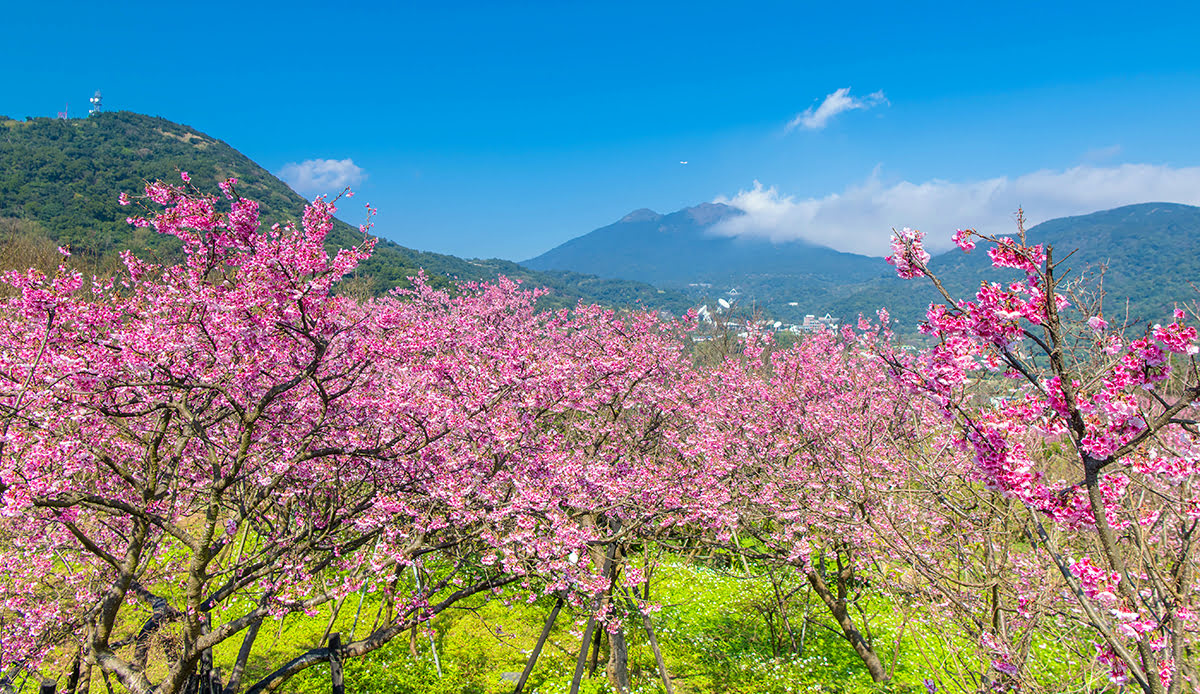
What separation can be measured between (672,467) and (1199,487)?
7.81 meters

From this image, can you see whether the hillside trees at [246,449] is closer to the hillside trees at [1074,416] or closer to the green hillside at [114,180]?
the hillside trees at [1074,416]

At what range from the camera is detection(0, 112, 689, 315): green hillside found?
50.1 m

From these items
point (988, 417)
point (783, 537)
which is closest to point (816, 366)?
point (783, 537)

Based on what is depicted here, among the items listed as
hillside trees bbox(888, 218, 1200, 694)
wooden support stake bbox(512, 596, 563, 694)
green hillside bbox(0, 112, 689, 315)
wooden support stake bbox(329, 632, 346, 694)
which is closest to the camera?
hillside trees bbox(888, 218, 1200, 694)

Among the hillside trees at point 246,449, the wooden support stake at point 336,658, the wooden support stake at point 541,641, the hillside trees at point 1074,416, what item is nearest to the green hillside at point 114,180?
the wooden support stake at point 541,641

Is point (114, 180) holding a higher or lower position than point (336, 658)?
higher

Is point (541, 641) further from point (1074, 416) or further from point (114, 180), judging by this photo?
point (114, 180)

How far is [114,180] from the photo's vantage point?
6838 centimetres

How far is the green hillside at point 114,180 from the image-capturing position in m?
50.1

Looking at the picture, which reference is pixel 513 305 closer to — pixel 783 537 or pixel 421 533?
pixel 783 537

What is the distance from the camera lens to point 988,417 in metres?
3.12

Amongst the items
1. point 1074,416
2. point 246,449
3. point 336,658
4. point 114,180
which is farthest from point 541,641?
point 114,180

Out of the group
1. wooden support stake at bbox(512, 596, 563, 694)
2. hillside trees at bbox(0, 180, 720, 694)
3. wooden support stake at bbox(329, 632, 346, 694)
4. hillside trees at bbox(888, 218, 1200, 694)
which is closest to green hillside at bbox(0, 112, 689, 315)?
wooden support stake at bbox(512, 596, 563, 694)

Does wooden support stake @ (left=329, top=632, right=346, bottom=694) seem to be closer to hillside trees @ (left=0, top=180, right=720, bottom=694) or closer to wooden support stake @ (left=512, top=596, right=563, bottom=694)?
hillside trees @ (left=0, top=180, right=720, bottom=694)
